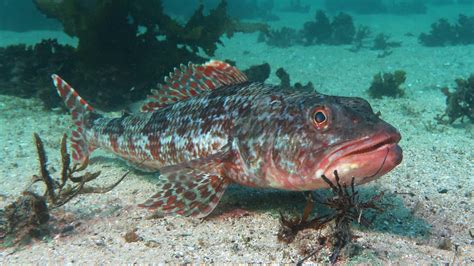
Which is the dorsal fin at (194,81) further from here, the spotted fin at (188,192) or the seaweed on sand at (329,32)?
the seaweed on sand at (329,32)

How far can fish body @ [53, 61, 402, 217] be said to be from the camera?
3.28 meters

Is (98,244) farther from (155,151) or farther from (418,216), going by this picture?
(418,216)

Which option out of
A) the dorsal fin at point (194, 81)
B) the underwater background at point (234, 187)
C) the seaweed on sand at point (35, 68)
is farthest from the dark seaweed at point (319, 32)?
the dorsal fin at point (194, 81)

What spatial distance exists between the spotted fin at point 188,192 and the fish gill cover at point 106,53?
598 cm

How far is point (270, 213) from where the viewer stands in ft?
13.8

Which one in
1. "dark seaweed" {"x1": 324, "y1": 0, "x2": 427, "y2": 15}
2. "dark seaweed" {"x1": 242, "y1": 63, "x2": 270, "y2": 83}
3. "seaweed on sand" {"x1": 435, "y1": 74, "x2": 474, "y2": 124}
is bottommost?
"seaweed on sand" {"x1": 435, "y1": 74, "x2": 474, "y2": 124}

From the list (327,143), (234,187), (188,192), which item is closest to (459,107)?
(234,187)

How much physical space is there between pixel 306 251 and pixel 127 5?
27.2 feet

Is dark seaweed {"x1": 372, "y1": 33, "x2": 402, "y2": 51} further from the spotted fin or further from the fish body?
the spotted fin

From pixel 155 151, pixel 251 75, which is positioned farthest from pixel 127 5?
pixel 155 151

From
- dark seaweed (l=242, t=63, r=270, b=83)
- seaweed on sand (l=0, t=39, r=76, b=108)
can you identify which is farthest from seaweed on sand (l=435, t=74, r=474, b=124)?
seaweed on sand (l=0, t=39, r=76, b=108)

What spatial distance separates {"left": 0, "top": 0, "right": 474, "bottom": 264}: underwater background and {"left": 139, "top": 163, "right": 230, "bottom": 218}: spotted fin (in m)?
0.17

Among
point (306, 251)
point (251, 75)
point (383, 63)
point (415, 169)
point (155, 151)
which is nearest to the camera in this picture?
point (306, 251)

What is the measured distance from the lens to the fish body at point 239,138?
3275 mm
